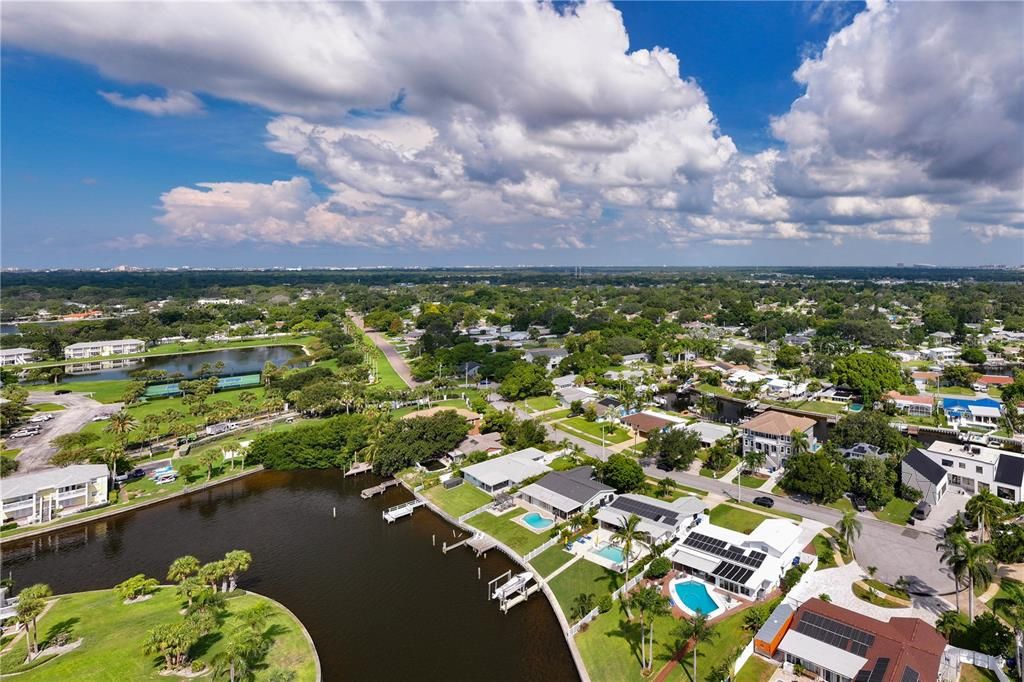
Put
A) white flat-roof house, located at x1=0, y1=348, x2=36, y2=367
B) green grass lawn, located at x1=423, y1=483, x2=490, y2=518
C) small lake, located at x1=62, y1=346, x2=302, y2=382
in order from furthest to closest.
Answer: white flat-roof house, located at x1=0, y1=348, x2=36, y2=367
small lake, located at x1=62, y1=346, x2=302, y2=382
green grass lawn, located at x1=423, y1=483, x2=490, y2=518

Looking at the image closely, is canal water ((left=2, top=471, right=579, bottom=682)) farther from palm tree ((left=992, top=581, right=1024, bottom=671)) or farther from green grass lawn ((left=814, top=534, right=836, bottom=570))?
palm tree ((left=992, top=581, right=1024, bottom=671))

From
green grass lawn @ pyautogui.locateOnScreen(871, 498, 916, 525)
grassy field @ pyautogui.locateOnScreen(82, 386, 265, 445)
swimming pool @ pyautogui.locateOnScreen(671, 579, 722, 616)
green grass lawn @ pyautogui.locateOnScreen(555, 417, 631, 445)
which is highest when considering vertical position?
green grass lawn @ pyautogui.locateOnScreen(871, 498, 916, 525)

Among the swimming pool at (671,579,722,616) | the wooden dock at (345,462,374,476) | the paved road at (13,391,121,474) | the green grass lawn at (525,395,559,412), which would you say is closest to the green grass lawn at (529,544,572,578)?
the swimming pool at (671,579,722,616)

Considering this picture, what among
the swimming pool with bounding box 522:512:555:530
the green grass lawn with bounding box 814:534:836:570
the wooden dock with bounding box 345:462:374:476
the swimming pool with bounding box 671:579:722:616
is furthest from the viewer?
the wooden dock with bounding box 345:462:374:476

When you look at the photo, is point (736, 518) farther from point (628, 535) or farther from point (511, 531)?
point (511, 531)

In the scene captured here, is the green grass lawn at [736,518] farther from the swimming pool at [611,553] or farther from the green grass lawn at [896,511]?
the green grass lawn at [896,511]

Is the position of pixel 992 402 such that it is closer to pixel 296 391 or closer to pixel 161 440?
pixel 296 391
